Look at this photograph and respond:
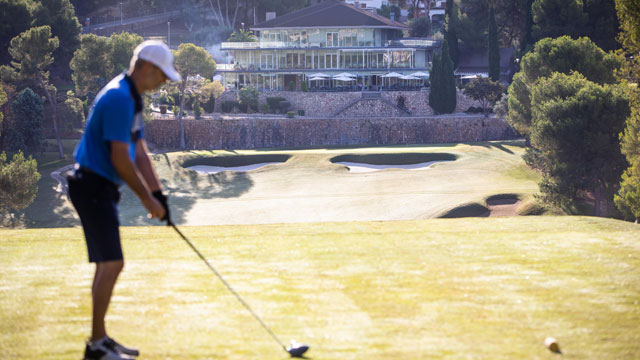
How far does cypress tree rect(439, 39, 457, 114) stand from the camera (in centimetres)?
8369

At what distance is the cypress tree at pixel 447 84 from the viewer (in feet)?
275

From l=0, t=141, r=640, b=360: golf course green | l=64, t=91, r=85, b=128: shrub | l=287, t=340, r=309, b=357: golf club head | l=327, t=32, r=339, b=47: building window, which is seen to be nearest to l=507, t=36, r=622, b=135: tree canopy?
l=64, t=91, r=85, b=128: shrub

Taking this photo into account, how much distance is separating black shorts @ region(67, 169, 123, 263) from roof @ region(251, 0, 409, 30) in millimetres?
92410

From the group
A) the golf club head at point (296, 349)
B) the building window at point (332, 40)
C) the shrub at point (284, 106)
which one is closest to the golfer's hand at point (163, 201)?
the golf club head at point (296, 349)

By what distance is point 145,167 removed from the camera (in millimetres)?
6820

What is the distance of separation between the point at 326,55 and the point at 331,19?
531cm

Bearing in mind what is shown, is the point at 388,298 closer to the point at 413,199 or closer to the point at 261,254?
the point at 261,254

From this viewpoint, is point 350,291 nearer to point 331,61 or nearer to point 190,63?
point 190,63

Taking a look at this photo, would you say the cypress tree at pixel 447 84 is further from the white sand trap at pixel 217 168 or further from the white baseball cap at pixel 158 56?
the white baseball cap at pixel 158 56

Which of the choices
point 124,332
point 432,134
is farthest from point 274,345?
point 432,134

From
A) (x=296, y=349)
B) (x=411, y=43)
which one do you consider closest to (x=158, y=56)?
(x=296, y=349)

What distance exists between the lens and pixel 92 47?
7069 cm

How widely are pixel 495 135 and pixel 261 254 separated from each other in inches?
2818

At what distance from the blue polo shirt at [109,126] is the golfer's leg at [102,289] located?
0.77 metres
